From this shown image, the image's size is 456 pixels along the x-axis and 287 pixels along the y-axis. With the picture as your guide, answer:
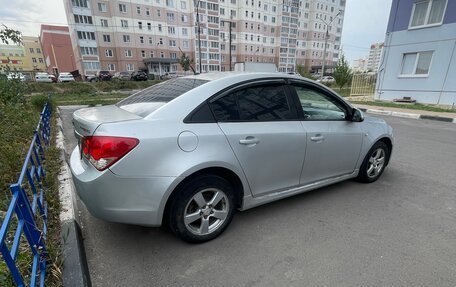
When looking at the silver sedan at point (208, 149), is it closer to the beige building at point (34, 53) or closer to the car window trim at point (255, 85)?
the car window trim at point (255, 85)

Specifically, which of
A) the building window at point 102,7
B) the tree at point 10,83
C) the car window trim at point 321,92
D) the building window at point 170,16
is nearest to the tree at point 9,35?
the tree at point 10,83

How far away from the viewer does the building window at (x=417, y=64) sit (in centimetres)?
1315

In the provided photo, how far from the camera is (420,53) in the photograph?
13383 millimetres

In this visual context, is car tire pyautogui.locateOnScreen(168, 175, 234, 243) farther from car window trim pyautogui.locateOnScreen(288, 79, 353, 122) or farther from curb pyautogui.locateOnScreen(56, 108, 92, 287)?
car window trim pyautogui.locateOnScreen(288, 79, 353, 122)

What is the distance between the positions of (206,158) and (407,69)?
1622 cm

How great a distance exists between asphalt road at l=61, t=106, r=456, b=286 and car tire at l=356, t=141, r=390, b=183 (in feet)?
0.79

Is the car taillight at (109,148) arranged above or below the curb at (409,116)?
above

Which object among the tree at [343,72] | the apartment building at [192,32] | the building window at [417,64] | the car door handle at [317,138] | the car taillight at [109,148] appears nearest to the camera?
the car taillight at [109,148]

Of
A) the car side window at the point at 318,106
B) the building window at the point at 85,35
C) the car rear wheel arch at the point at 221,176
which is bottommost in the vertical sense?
the car rear wheel arch at the point at 221,176

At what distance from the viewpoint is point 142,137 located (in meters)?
2.03

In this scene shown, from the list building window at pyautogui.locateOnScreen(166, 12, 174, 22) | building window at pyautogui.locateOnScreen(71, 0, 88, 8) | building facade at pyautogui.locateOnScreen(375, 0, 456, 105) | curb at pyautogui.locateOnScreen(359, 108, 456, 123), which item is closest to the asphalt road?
curb at pyautogui.locateOnScreen(359, 108, 456, 123)

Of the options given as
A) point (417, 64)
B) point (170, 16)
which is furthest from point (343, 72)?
point (170, 16)

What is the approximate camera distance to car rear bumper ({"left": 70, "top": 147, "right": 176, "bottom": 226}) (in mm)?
2023

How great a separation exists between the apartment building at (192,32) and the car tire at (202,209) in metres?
31.3
